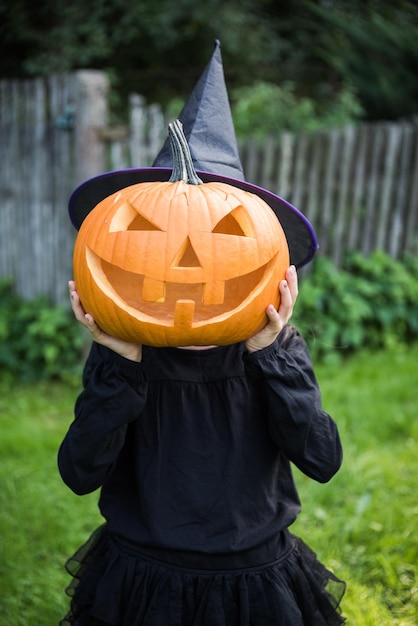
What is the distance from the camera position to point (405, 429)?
15.8ft

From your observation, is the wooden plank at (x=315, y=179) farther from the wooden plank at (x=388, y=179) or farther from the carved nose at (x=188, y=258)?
the carved nose at (x=188, y=258)

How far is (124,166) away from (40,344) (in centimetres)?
175

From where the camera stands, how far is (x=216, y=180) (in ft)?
7.32

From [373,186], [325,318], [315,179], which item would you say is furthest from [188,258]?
[373,186]

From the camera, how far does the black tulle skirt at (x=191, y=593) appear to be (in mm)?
2133

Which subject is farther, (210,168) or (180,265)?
(210,168)

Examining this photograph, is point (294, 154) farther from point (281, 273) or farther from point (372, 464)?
point (281, 273)

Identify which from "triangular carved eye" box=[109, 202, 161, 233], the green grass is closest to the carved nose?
"triangular carved eye" box=[109, 202, 161, 233]

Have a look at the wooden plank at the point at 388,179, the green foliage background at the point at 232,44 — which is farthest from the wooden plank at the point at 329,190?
the green foliage background at the point at 232,44

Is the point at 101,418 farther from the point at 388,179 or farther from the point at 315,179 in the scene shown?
the point at 388,179

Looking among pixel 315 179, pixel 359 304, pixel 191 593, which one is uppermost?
pixel 315 179

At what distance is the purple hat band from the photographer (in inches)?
86.9

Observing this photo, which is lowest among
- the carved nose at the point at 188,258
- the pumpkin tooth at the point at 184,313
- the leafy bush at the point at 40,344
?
the leafy bush at the point at 40,344

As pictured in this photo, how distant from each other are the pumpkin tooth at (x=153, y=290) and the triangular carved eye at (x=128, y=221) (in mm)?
166
